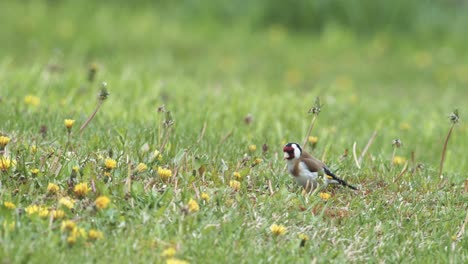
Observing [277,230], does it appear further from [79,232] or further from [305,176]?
[79,232]

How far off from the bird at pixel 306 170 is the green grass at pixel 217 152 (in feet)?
0.32

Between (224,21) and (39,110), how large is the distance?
673cm

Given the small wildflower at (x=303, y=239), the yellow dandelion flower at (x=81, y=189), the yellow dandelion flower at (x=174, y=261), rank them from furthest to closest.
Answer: the yellow dandelion flower at (x=81, y=189) < the small wildflower at (x=303, y=239) < the yellow dandelion flower at (x=174, y=261)

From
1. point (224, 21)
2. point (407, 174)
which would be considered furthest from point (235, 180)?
point (224, 21)

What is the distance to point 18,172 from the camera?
4168 mm

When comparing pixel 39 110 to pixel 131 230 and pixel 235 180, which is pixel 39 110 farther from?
pixel 131 230

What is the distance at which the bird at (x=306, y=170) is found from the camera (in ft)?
14.4

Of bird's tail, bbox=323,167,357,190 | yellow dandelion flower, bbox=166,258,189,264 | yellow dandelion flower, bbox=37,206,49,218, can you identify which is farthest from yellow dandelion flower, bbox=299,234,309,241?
yellow dandelion flower, bbox=37,206,49,218

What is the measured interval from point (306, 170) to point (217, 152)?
848 millimetres

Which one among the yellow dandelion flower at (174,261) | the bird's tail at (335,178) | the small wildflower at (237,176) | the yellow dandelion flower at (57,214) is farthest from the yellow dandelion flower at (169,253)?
the bird's tail at (335,178)

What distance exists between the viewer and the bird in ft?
14.4

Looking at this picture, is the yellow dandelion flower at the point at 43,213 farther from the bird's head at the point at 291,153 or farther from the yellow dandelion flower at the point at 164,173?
→ the bird's head at the point at 291,153

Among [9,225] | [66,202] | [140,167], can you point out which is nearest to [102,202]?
[66,202]

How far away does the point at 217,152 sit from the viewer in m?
5.08
